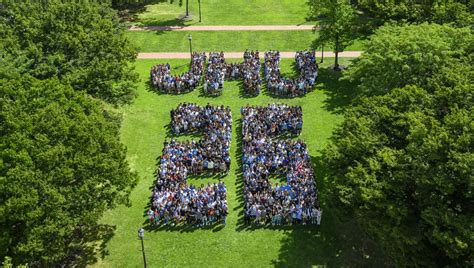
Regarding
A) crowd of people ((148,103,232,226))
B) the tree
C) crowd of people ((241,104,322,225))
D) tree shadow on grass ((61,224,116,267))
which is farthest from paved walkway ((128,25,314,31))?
tree shadow on grass ((61,224,116,267))

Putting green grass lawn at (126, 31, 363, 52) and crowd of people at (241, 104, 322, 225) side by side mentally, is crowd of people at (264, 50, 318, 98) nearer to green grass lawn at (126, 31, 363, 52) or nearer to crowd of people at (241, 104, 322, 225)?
crowd of people at (241, 104, 322, 225)

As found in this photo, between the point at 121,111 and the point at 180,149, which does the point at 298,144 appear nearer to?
the point at 180,149

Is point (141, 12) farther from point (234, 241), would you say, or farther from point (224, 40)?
point (234, 241)

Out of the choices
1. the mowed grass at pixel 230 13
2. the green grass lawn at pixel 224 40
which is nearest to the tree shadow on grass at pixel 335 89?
the green grass lawn at pixel 224 40

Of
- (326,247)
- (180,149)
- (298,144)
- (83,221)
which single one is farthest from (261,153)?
(83,221)

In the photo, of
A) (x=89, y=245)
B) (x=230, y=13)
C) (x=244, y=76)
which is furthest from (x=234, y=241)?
(x=230, y=13)

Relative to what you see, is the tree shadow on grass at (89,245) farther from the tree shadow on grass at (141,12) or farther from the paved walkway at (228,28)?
the tree shadow on grass at (141,12)
